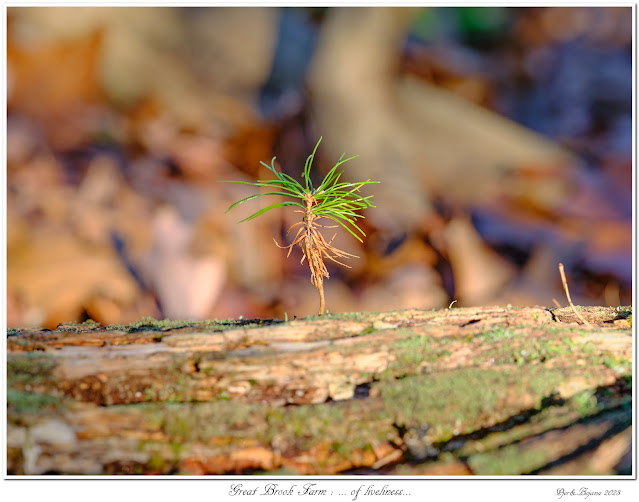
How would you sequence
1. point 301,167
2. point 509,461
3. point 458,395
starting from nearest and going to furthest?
point 509,461
point 458,395
point 301,167

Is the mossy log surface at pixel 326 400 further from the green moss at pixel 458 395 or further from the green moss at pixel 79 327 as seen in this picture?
the green moss at pixel 79 327

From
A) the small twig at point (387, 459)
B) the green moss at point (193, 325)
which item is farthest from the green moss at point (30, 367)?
the small twig at point (387, 459)

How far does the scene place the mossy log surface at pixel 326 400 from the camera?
0.95 meters

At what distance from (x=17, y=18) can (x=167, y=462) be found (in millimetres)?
2478

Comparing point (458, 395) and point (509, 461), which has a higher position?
point (458, 395)

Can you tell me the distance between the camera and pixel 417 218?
2.78 metres

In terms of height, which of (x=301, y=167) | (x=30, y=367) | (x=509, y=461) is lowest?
(x=509, y=461)

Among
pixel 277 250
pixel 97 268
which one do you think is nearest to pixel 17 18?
pixel 97 268

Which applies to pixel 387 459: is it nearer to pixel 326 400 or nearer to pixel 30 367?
pixel 326 400

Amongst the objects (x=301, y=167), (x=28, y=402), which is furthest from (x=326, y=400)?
(x=301, y=167)

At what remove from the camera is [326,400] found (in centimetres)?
107

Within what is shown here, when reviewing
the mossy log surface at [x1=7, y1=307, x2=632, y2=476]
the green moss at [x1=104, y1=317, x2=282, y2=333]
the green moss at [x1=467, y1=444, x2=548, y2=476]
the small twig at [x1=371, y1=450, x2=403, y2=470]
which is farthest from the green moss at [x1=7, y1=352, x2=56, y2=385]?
the green moss at [x1=467, y1=444, x2=548, y2=476]

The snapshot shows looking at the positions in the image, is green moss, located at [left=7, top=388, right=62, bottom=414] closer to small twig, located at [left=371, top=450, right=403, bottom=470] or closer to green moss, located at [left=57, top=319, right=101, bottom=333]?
green moss, located at [left=57, top=319, right=101, bottom=333]
